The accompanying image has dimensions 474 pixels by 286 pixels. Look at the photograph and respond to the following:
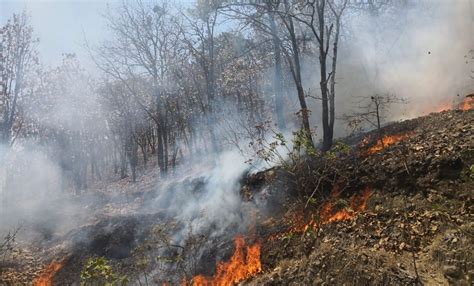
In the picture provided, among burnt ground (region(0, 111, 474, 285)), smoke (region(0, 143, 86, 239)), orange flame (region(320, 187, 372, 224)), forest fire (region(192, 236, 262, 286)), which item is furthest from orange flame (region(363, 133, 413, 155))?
smoke (region(0, 143, 86, 239))

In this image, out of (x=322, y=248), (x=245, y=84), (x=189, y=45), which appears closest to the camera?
(x=322, y=248)

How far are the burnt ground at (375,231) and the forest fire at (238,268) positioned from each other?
0.69 feet

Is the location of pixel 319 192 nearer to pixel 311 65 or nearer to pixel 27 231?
pixel 27 231

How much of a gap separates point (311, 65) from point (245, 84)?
6.61 m

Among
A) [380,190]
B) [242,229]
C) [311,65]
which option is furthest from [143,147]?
[380,190]

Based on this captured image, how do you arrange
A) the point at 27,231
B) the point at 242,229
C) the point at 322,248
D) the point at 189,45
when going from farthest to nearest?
the point at 189,45 < the point at 27,231 < the point at 242,229 < the point at 322,248

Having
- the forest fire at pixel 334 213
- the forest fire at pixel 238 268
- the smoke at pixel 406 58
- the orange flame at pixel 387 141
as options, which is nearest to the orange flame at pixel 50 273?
the forest fire at pixel 238 268

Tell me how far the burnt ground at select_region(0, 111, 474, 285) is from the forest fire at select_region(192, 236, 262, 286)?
0.21 m

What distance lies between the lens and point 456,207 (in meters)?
6.59

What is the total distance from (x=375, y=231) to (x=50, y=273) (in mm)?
10049

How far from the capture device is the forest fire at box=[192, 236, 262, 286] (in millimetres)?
8156

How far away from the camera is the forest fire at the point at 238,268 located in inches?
321

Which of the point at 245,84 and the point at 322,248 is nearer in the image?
the point at 322,248

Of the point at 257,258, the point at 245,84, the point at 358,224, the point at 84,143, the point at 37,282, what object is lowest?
the point at 37,282
